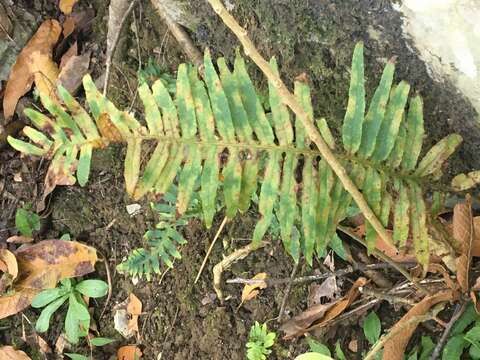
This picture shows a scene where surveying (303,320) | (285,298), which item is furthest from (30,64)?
(303,320)

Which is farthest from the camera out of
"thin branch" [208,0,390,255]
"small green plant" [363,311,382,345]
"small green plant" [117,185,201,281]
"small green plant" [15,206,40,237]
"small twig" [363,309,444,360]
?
"small green plant" [15,206,40,237]

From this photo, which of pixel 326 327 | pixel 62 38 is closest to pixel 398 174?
pixel 326 327

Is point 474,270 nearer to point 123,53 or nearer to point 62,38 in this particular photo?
point 123,53

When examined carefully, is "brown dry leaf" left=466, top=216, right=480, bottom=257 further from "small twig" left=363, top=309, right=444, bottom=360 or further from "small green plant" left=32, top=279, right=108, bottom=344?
"small green plant" left=32, top=279, right=108, bottom=344

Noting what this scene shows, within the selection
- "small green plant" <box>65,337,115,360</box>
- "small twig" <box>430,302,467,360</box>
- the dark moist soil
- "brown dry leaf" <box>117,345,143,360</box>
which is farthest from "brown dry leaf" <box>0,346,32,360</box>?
"small twig" <box>430,302,467,360</box>


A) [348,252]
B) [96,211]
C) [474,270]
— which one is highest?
[474,270]

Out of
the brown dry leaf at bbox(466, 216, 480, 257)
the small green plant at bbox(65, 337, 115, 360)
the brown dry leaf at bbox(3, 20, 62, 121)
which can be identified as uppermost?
the brown dry leaf at bbox(466, 216, 480, 257)

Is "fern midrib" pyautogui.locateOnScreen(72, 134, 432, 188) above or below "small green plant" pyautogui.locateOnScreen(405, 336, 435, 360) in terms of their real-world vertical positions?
above

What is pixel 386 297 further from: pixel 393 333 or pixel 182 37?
pixel 182 37
